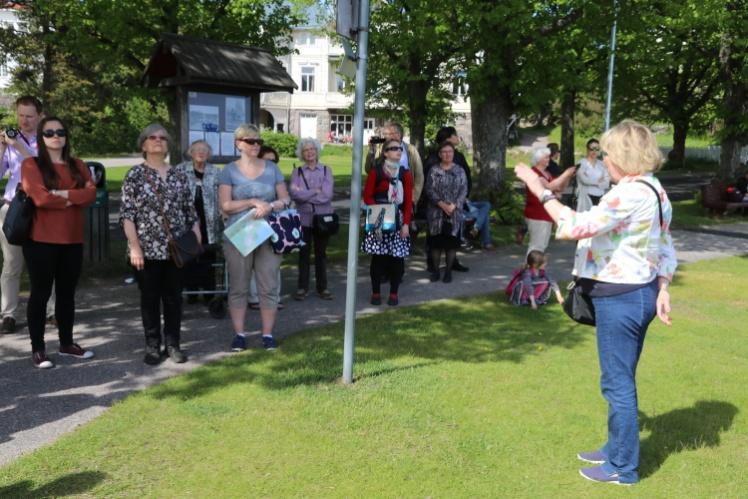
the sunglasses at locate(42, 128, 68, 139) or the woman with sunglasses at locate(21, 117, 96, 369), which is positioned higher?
the sunglasses at locate(42, 128, 68, 139)

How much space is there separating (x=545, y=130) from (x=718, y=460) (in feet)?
185

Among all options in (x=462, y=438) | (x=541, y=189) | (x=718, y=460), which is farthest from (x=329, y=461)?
(x=718, y=460)

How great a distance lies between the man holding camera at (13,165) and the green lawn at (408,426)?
2261 mm

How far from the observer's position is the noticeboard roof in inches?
327

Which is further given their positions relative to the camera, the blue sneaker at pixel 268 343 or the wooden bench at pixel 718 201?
the wooden bench at pixel 718 201

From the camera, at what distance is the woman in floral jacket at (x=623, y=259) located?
366 cm

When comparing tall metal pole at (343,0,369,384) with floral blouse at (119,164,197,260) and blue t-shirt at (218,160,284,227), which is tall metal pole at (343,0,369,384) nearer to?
blue t-shirt at (218,160,284,227)

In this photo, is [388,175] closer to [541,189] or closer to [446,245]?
[446,245]

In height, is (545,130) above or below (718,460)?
above

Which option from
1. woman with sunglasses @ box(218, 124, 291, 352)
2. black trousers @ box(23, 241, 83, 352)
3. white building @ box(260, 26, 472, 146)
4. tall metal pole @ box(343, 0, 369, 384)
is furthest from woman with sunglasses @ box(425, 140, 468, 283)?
white building @ box(260, 26, 472, 146)

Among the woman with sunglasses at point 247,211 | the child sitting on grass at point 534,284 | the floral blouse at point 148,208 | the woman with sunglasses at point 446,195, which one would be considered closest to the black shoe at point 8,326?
the floral blouse at point 148,208

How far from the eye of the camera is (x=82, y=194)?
561 cm

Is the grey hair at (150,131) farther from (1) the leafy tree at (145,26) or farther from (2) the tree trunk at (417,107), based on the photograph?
(2) the tree trunk at (417,107)

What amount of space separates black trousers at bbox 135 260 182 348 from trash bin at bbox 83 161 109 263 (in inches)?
112
